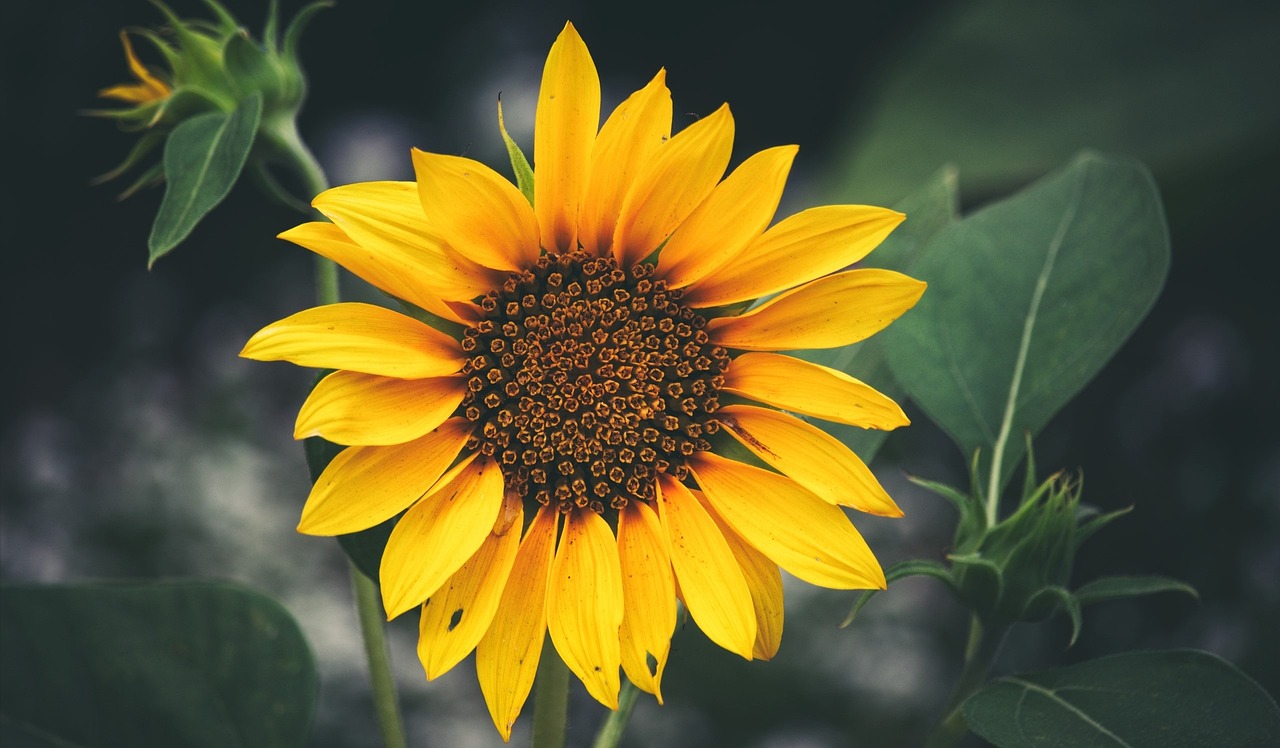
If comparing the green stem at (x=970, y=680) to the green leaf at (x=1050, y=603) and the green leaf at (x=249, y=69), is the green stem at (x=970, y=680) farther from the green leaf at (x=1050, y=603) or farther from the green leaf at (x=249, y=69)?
the green leaf at (x=249, y=69)

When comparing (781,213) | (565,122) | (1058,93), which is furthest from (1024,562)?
(1058,93)

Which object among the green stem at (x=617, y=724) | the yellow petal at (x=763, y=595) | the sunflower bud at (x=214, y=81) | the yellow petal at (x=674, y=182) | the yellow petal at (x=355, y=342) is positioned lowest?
the green stem at (x=617, y=724)

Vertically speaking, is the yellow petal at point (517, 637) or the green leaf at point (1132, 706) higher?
the yellow petal at point (517, 637)

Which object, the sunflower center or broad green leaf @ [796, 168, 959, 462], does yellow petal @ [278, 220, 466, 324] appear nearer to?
the sunflower center

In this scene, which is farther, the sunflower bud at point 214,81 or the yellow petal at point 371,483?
the sunflower bud at point 214,81

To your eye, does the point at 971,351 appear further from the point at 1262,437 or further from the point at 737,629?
the point at 1262,437

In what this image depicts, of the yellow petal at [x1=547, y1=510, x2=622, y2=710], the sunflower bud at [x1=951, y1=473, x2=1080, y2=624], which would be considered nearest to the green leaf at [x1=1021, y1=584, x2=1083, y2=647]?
the sunflower bud at [x1=951, y1=473, x2=1080, y2=624]

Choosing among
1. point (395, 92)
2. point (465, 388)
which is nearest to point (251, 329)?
point (395, 92)

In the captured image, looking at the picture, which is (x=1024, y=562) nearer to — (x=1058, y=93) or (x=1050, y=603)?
(x=1050, y=603)

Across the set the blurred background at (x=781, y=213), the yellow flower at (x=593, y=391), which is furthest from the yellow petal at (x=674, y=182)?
the blurred background at (x=781, y=213)
